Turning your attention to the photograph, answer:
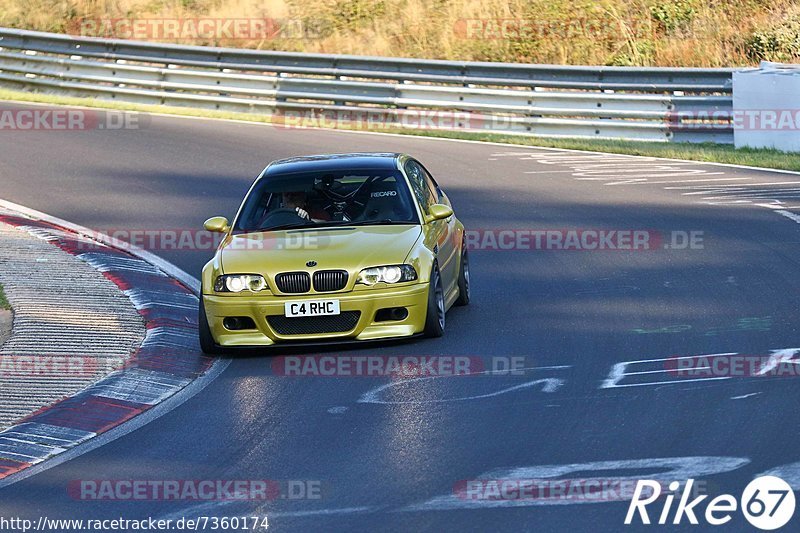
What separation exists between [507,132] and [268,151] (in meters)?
4.71

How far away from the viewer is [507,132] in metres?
24.5

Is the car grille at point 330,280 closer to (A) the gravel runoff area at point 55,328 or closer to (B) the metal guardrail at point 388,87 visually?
(A) the gravel runoff area at point 55,328

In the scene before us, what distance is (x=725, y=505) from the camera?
667cm

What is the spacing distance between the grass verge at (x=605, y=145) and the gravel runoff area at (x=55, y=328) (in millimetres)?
10555

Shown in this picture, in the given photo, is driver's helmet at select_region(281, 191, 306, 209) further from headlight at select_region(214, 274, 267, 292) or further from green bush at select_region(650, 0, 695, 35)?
green bush at select_region(650, 0, 695, 35)

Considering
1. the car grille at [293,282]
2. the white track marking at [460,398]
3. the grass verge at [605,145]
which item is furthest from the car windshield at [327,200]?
the grass verge at [605,145]

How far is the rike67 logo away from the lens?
6.45m

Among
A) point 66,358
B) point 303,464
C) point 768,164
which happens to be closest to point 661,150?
point 768,164

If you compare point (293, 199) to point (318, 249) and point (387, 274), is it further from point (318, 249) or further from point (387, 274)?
point (387, 274)

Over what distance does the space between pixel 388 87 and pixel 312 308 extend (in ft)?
49.1

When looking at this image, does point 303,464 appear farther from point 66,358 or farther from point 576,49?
point 576,49

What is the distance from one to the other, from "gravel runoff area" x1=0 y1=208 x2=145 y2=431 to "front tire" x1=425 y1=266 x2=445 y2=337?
7.96 ft

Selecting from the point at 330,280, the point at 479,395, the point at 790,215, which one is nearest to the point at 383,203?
the point at 330,280

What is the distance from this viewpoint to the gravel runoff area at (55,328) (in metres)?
10.1
